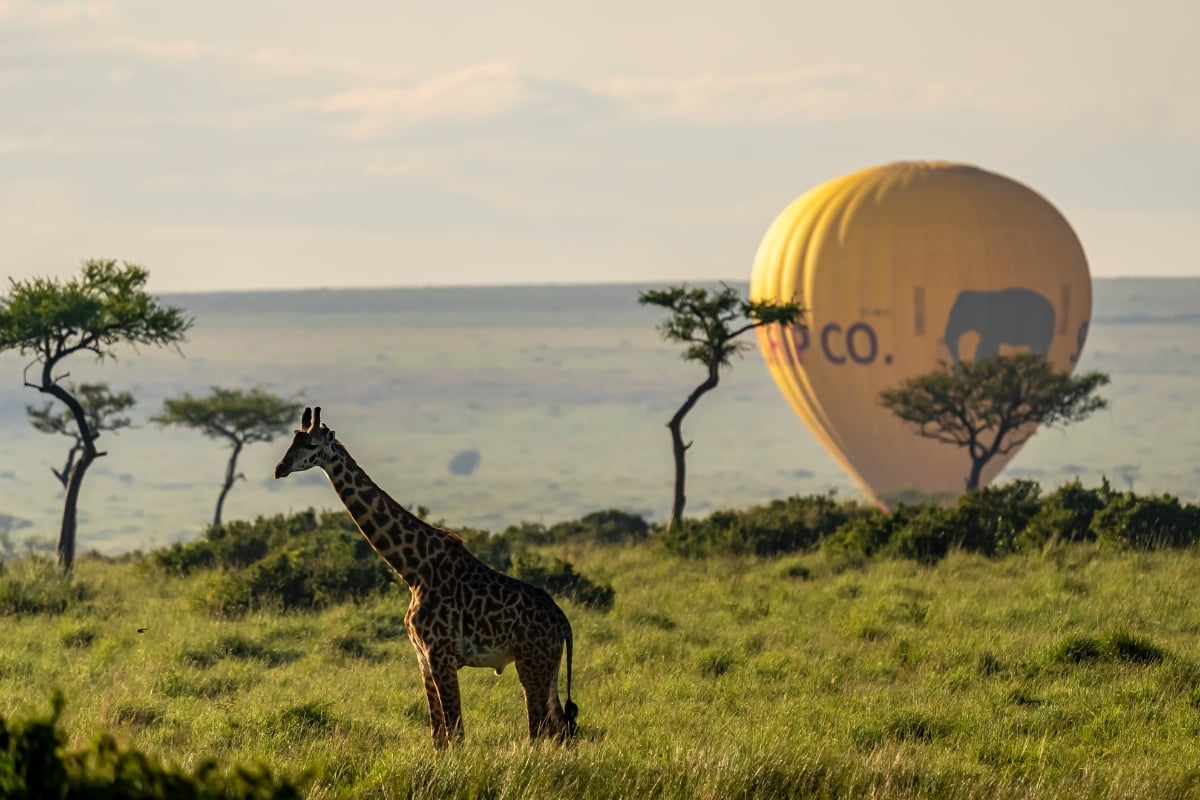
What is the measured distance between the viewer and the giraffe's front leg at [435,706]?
45.8 ft

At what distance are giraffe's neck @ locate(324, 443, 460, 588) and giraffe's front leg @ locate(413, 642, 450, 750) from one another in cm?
63

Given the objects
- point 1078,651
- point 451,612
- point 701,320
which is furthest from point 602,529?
point 451,612

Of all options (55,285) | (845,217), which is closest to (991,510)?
(55,285)

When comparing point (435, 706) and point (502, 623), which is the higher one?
point (502, 623)

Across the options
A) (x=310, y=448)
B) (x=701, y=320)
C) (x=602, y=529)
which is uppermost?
(x=701, y=320)

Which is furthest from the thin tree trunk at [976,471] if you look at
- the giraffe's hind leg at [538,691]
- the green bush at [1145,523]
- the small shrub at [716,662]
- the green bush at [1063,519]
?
the giraffe's hind leg at [538,691]

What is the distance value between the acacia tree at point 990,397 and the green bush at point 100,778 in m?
63.3

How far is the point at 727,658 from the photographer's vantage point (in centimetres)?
1912

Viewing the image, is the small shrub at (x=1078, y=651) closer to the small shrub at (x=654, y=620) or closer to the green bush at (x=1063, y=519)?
the small shrub at (x=654, y=620)

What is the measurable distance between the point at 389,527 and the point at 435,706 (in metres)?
1.49

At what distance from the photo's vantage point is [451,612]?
13859mm

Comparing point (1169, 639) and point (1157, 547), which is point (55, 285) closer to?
point (1157, 547)

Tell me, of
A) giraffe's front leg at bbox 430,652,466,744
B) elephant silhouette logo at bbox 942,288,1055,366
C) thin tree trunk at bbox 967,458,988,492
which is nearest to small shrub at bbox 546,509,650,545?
thin tree trunk at bbox 967,458,988,492

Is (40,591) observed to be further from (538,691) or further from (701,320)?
(701,320)
